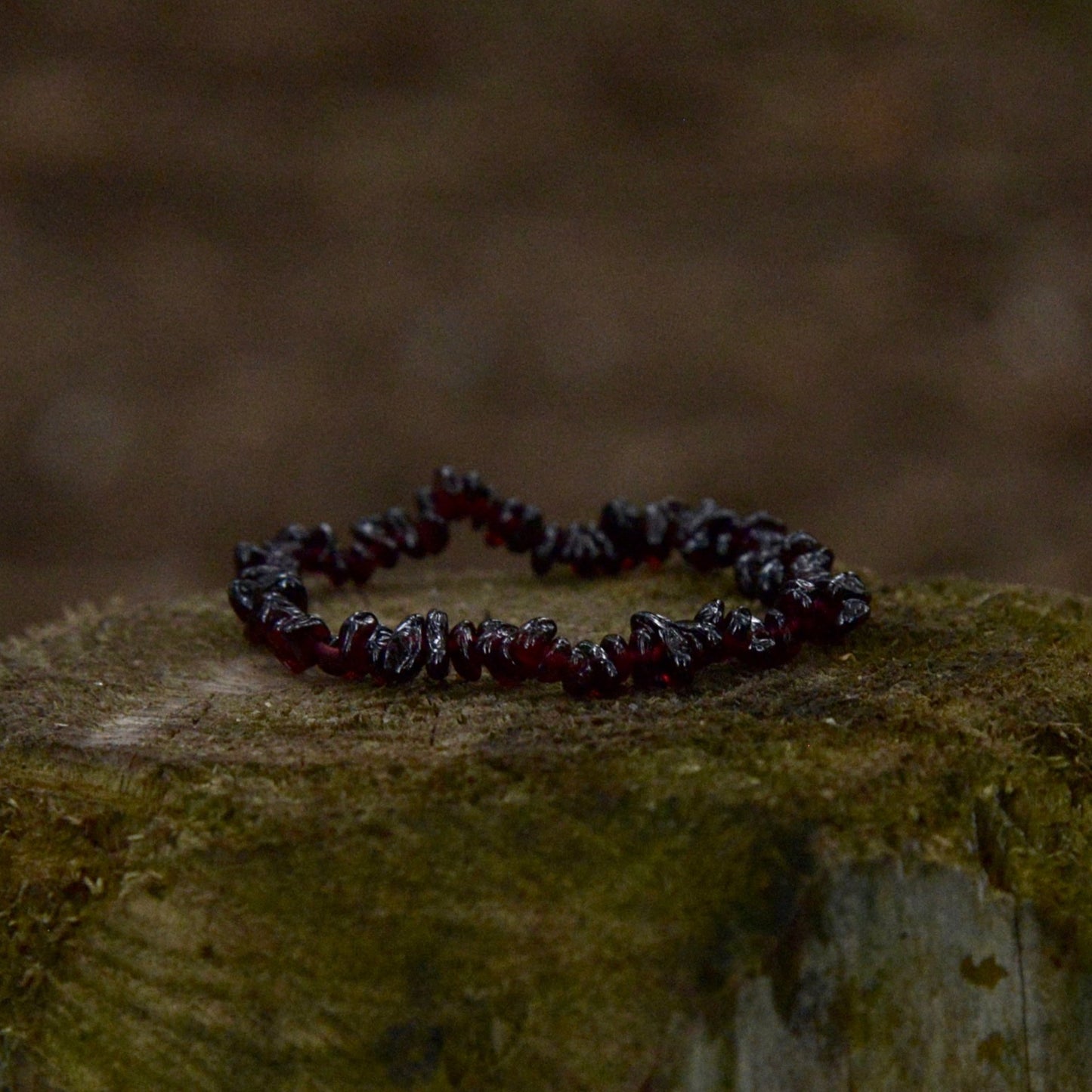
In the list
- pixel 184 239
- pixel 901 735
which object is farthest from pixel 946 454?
pixel 901 735

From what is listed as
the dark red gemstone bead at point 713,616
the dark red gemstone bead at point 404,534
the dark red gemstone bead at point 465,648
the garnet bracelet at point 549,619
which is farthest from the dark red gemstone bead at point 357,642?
the dark red gemstone bead at point 404,534

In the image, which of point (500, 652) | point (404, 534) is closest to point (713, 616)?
point (500, 652)

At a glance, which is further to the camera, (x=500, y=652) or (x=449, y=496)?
(x=449, y=496)

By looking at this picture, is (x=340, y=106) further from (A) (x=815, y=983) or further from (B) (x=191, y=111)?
(A) (x=815, y=983)

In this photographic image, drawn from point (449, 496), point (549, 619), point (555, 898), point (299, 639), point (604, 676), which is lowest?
point (555, 898)

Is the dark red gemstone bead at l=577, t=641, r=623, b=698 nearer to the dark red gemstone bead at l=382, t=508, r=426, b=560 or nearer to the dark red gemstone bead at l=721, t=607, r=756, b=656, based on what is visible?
the dark red gemstone bead at l=721, t=607, r=756, b=656

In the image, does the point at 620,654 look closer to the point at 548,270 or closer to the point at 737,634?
the point at 737,634

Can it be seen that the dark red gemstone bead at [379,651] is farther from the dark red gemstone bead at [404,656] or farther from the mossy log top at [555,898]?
the mossy log top at [555,898]
